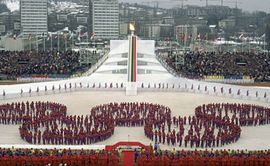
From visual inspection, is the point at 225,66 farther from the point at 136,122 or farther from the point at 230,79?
the point at 136,122

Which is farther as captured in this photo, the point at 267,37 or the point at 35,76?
the point at 267,37

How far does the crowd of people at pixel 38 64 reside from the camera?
159 feet

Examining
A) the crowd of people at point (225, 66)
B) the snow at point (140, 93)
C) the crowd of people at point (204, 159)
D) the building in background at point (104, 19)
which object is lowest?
the crowd of people at point (204, 159)

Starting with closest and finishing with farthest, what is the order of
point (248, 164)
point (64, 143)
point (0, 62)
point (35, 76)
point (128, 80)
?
point (248, 164) → point (64, 143) → point (128, 80) → point (35, 76) → point (0, 62)

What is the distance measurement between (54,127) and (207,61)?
3561cm

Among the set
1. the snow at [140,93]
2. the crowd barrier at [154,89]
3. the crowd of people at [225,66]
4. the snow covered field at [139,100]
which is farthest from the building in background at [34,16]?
the snow covered field at [139,100]

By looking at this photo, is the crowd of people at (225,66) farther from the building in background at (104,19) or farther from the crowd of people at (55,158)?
the building in background at (104,19)

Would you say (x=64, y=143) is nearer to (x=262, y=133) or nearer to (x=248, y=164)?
(x=248, y=164)

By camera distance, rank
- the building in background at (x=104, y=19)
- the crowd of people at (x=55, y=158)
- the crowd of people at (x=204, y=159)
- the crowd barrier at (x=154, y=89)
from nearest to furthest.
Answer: the crowd of people at (x=55, y=158) < the crowd of people at (x=204, y=159) < the crowd barrier at (x=154, y=89) < the building in background at (x=104, y=19)

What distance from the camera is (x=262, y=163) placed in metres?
17.0

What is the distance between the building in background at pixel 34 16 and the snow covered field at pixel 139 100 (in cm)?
8593

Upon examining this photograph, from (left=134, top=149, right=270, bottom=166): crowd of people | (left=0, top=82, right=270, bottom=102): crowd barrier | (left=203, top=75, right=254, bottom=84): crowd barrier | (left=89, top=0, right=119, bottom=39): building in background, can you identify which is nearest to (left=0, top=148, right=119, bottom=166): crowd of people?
(left=134, top=149, right=270, bottom=166): crowd of people

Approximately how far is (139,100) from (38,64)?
24441mm

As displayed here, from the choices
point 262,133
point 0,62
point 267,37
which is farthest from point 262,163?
point 267,37
